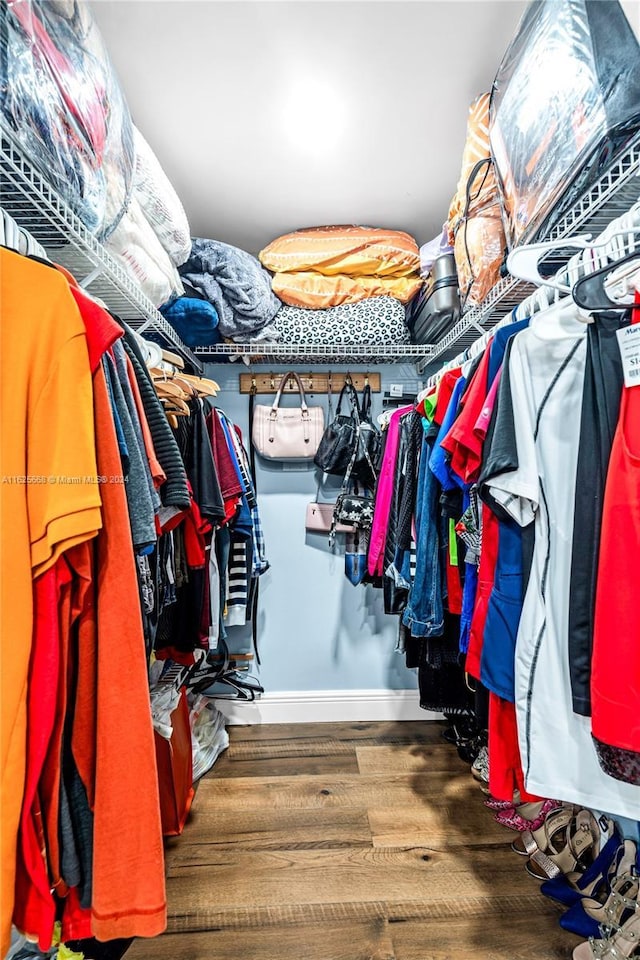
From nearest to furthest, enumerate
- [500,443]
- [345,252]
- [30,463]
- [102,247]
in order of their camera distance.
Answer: [30,463] → [500,443] → [102,247] → [345,252]

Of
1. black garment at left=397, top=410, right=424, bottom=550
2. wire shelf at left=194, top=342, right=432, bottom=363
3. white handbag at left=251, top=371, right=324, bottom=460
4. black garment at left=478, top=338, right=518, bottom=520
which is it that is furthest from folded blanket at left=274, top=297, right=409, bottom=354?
black garment at left=478, top=338, right=518, bottom=520

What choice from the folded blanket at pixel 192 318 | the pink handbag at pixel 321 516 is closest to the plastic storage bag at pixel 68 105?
the folded blanket at pixel 192 318

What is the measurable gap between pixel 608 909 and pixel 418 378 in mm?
2060

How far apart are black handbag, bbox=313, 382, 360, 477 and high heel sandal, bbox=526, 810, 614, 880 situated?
1.52 meters

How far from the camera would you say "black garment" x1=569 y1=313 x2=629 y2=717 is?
68cm

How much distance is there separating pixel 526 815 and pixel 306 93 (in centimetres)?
248

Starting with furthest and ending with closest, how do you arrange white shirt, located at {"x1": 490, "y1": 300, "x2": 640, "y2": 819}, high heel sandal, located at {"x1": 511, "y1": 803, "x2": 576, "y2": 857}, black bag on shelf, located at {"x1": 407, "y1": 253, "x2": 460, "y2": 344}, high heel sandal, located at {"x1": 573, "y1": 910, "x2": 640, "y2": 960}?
1. black bag on shelf, located at {"x1": 407, "y1": 253, "x2": 460, "y2": 344}
2. high heel sandal, located at {"x1": 511, "y1": 803, "x2": 576, "y2": 857}
3. high heel sandal, located at {"x1": 573, "y1": 910, "x2": 640, "y2": 960}
4. white shirt, located at {"x1": 490, "y1": 300, "x2": 640, "y2": 819}

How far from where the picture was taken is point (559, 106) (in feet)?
2.80

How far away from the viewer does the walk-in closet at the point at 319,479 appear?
1.90 feet

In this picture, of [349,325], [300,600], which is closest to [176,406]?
[349,325]

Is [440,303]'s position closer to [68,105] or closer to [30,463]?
[68,105]

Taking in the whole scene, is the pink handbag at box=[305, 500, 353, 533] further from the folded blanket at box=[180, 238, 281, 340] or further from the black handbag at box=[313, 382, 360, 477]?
the folded blanket at box=[180, 238, 281, 340]

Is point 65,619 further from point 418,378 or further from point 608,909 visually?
point 418,378

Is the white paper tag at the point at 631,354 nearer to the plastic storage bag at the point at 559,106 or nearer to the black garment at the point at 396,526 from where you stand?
the plastic storage bag at the point at 559,106
